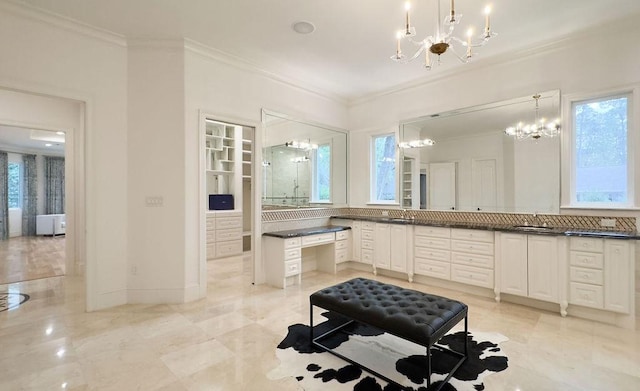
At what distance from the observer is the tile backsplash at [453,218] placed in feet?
11.5

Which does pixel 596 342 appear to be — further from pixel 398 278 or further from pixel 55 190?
pixel 55 190

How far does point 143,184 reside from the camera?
3.73m

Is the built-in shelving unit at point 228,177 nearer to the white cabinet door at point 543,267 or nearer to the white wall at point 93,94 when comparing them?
the white wall at point 93,94

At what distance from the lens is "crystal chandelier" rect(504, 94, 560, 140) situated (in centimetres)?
378

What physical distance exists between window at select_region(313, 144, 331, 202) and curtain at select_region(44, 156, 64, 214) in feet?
→ 32.0

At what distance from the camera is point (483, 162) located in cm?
439

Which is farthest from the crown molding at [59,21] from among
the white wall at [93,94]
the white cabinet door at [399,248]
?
the white cabinet door at [399,248]

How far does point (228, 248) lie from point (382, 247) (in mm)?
3250

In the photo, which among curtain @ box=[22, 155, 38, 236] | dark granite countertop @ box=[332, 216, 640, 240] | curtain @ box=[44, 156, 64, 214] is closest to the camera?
dark granite countertop @ box=[332, 216, 640, 240]

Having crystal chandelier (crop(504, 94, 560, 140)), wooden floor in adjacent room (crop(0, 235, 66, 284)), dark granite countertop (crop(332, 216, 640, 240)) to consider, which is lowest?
wooden floor in adjacent room (crop(0, 235, 66, 284))

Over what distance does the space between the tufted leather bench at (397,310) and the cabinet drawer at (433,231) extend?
1.83 m

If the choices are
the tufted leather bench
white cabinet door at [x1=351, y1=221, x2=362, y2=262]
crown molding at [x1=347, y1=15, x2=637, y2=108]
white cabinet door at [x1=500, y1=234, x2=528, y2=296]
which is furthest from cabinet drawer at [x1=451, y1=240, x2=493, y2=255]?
crown molding at [x1=347, y1=15, x2=637, y2=108]

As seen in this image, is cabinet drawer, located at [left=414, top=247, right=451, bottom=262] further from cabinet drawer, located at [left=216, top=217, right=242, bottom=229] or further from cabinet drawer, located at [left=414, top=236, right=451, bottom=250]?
cabinet drawer, located at [left=216, top=217, right=242, bottom=229]

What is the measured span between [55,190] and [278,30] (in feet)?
35.3
